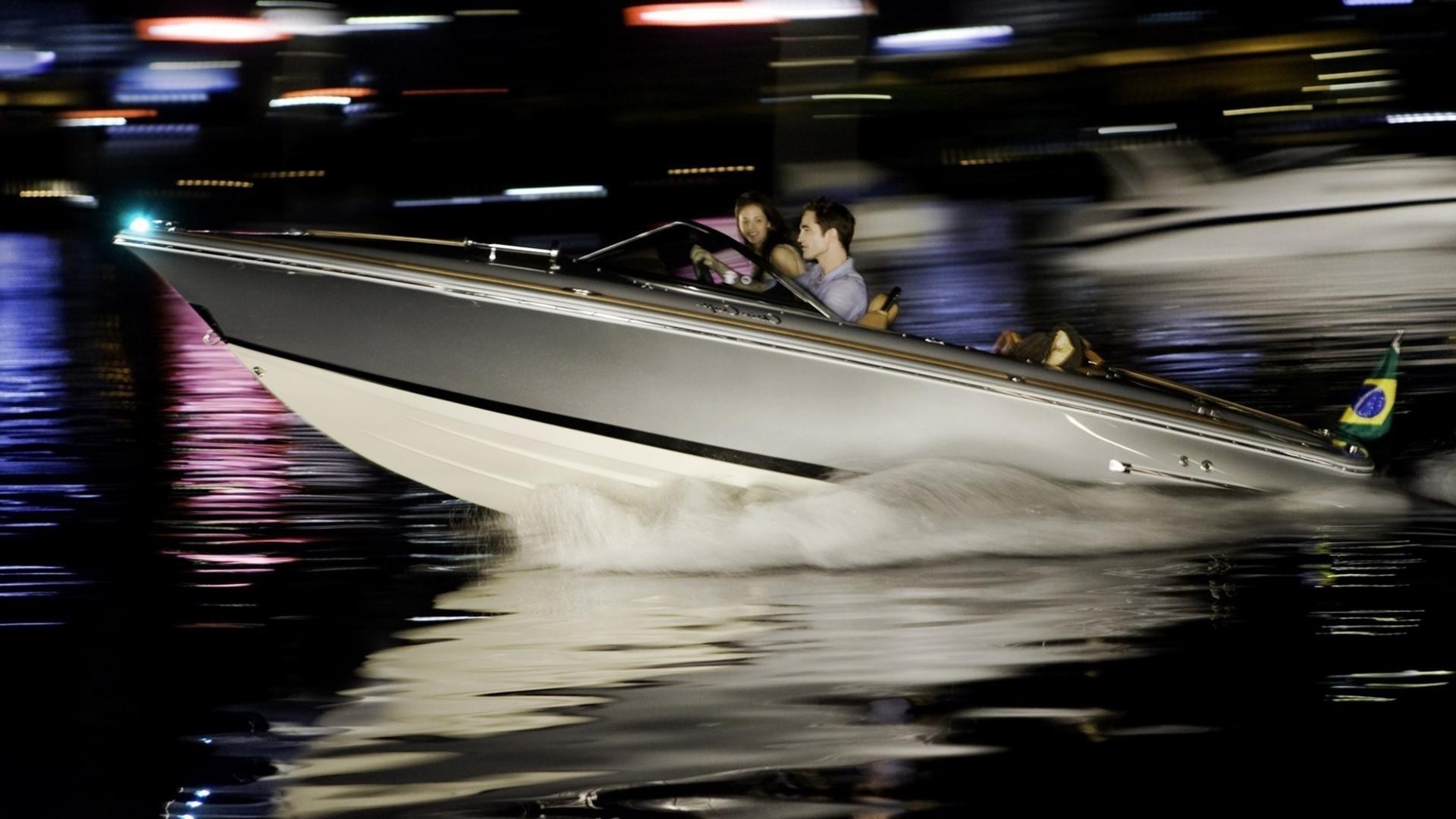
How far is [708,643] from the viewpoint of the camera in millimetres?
5473

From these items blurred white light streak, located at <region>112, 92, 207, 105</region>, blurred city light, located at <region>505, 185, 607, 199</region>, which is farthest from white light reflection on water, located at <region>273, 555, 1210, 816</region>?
blurred white light streak, located at <region>112, 92, 207, 105</region>

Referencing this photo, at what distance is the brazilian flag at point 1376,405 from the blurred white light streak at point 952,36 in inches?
2361

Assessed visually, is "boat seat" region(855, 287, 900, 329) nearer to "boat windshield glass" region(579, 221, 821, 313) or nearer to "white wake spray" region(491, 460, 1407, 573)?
"boat windshield glass" region(579, 221, 821, 313)

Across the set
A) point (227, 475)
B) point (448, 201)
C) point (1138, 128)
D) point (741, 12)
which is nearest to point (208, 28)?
point (448, 201)

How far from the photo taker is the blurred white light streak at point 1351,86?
42.8m

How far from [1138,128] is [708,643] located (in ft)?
159

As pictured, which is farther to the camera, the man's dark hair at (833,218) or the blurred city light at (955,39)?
the blurred city light at (955,39)

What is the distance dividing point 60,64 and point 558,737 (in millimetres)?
64310

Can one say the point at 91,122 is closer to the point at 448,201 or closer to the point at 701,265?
the point at 448,201

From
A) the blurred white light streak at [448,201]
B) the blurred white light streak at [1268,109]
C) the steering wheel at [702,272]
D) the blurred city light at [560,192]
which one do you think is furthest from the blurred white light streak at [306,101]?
the steering wheel at [702,272]

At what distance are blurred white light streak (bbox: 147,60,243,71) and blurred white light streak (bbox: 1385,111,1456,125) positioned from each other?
3942 centimetres

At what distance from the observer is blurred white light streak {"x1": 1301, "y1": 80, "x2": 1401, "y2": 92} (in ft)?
141

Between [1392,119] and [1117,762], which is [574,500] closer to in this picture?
[1117,762]

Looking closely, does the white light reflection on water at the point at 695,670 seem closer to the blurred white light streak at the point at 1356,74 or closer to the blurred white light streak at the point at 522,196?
the blurred white light streak at the point at 522,196
